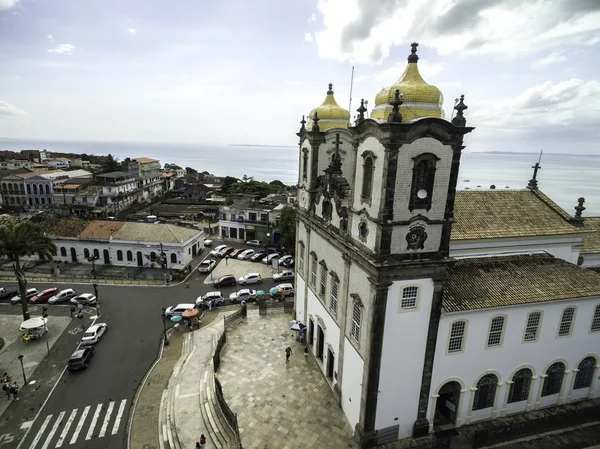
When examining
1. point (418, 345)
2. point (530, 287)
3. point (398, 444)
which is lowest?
point (398, 444)

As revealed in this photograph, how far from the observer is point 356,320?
1930cm

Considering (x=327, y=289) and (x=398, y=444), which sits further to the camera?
(x=327, y=289)

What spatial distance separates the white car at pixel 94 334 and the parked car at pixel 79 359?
79.6 inches

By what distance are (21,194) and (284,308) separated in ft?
246

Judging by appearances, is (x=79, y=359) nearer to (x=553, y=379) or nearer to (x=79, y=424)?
(x=79, y=424)

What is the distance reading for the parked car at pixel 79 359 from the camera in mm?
25656

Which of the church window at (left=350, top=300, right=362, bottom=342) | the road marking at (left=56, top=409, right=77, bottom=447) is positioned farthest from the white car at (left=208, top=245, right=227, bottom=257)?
the church window at (left=350, top=300, right=362, bottom=342)

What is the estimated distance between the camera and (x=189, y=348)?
93.2ft

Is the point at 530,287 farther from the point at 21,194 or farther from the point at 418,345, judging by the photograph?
the point at 21,194

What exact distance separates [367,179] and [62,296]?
1353 inches

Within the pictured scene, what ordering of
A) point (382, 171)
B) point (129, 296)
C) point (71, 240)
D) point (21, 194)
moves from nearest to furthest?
point (382, 171) < point (129, 296) < point (71, 240) < point (21, 194)

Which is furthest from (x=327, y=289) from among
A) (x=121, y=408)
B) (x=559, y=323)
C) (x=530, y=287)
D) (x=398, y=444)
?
(x=121, y=408)

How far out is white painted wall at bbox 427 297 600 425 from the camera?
18.9m

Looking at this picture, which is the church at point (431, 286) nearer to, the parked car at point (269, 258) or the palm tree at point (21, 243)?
the parked car at point (269, 258)
